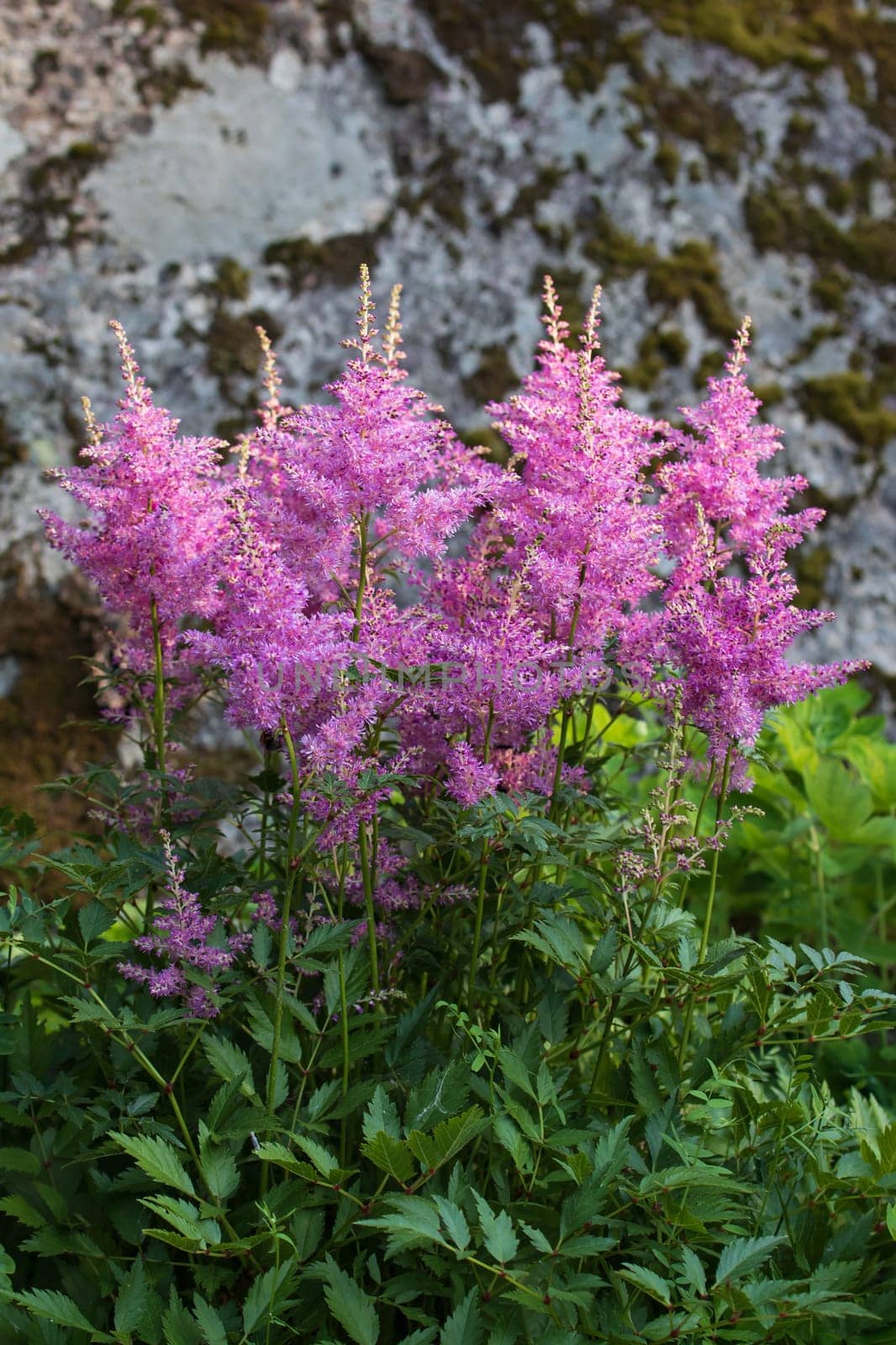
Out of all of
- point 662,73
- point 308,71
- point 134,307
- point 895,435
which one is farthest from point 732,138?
point 134,307

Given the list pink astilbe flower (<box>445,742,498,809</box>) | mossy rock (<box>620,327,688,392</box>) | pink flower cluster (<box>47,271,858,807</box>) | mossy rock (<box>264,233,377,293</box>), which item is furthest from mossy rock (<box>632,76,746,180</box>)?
pink astilbe flower (<box>445,742,498,809</box>)

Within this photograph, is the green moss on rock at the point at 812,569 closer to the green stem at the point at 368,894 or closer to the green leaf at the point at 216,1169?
the green stem at the point at 368,894

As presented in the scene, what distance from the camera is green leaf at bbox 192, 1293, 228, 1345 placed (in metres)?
1.26

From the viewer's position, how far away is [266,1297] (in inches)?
50.3

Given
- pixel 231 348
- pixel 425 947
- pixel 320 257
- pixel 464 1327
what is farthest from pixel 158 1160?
pixel 320 257

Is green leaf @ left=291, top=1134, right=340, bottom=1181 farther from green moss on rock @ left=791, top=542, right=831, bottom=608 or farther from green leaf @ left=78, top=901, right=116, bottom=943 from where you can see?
green moss on rock @ left=791, top=542, right=831, bottom=608

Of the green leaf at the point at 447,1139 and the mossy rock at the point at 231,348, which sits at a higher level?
the mossy rock at the point at 231,348

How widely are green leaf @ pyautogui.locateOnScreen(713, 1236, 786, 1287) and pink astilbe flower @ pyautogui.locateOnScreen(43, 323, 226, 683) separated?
1011 mm

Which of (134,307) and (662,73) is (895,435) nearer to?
(662,73)

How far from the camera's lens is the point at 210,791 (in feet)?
5.13

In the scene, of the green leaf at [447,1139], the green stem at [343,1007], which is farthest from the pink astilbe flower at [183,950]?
the green leaf at [447,1139]

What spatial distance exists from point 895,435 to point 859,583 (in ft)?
1.77

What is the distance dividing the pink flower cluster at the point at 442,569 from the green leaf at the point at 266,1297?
0.49 meters

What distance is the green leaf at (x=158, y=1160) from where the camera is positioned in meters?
1.28
